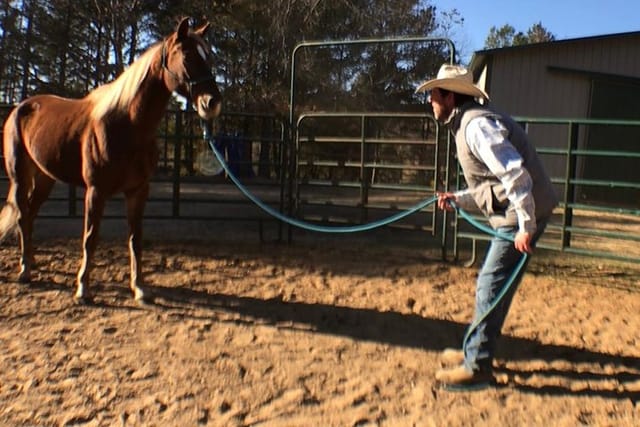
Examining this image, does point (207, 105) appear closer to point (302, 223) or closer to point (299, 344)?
point (302, 223)

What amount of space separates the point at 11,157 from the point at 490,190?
417 cm

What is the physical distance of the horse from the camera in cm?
395

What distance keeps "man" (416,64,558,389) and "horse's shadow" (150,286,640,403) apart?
32 centimetres

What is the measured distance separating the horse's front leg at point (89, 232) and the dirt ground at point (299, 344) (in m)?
0.11

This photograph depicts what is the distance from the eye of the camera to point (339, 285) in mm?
4887

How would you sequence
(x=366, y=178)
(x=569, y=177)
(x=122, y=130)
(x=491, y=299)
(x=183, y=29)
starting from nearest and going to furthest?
1. (x=491, y=299)
2. (x=183, y=29)
3. (x=122, y=130)
4. (x=569, y=177)
5. (x=366, y=178)

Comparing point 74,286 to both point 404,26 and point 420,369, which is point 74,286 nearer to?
point 420,369

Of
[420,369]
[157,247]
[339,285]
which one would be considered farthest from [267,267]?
[420,369]

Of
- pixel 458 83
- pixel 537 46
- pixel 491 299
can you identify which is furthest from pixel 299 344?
pixel 537 46

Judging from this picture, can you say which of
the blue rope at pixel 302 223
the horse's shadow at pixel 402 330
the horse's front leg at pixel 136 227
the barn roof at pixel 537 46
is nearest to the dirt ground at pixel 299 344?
the horse's shadow at pixel 402 330

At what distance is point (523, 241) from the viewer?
251 cm

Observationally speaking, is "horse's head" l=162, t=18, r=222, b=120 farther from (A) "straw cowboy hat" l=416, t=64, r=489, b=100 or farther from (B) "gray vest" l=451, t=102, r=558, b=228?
(B) "gray vest" l=451, t=102, r=558, b=228

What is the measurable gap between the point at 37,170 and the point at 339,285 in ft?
9.50

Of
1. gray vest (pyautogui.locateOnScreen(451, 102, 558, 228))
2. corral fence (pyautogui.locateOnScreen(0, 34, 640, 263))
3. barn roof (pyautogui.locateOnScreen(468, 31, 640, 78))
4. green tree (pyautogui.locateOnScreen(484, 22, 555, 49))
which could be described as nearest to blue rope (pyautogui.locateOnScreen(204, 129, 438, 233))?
gray vest (pyautogui.locateOnScreen(451, 102, 558, 228))
